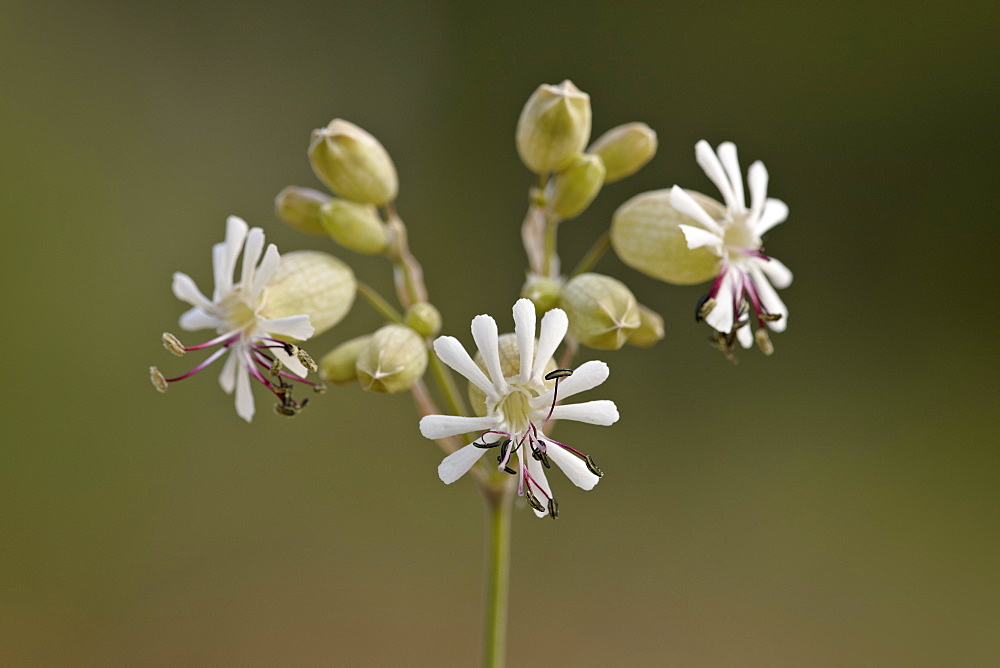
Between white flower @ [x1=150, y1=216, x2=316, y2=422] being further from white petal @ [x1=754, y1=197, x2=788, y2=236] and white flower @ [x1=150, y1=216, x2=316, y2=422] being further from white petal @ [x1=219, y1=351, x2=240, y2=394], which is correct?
white petal @ [x1=754, y1=197, x2=788, y2=236]

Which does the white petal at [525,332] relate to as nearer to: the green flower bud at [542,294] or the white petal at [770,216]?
the green flower bud at [542,294]

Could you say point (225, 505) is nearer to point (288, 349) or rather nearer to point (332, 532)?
point (332, 532)

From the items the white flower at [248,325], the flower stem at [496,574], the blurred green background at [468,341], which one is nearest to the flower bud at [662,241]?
the flower stem at [496,574]

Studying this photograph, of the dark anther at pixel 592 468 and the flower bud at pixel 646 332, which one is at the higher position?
the flower bud at pixel 646 332

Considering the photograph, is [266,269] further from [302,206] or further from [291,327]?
[302,206]

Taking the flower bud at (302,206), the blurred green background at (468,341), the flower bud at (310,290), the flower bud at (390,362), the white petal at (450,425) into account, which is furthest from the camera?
the blurred green background at (468,341)

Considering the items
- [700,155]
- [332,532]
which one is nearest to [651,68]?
[332,532]

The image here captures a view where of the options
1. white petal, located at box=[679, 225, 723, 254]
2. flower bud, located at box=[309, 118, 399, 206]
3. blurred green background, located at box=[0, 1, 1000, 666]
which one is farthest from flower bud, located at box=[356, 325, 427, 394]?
blurred green background, located at box=[0, 1, 1000, 666]
